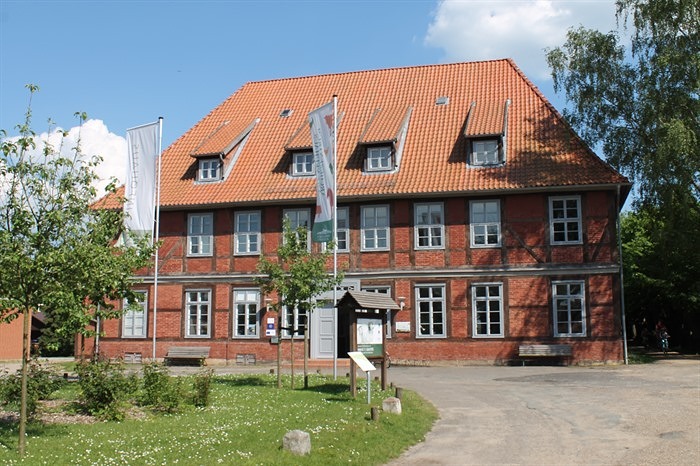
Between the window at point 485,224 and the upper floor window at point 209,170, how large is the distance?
10122mm

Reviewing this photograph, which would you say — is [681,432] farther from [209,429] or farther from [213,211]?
[213,211]

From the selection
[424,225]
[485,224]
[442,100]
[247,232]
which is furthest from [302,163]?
[485,224]

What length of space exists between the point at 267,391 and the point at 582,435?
7.43 meters

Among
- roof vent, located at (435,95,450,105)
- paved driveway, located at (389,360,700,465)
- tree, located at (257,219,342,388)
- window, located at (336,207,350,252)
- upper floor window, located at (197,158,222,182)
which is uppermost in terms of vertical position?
roof vent, located at (435,95,450,105)

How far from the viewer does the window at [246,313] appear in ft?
96.1

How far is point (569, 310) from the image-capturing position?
86.8 feet

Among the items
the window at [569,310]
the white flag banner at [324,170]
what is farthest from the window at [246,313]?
the window at [569,310]

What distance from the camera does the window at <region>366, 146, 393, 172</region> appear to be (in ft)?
94.7

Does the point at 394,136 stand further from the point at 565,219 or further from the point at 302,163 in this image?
the point at 565,219

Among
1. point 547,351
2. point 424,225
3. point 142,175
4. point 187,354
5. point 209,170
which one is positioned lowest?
point 187,354

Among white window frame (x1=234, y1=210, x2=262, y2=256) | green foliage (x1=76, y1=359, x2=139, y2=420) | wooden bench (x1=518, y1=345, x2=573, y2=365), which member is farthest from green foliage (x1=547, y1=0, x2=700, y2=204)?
green foliage (x1=76, y1=359, x2=139, y2=420)

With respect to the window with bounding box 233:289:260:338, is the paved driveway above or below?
below

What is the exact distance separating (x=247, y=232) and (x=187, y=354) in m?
5.11

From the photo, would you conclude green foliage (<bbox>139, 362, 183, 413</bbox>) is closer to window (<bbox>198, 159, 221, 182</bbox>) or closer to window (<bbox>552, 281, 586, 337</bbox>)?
window (<bbox>552, 281, 586, 337</bbox>)
